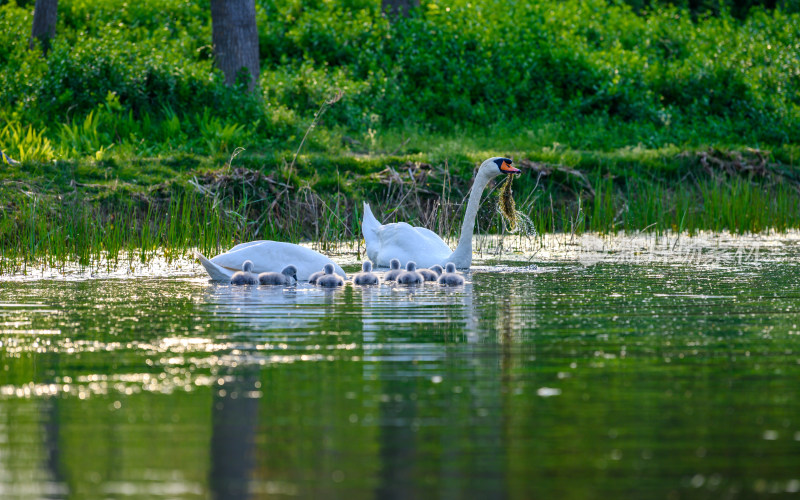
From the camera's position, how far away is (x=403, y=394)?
5.49 meters

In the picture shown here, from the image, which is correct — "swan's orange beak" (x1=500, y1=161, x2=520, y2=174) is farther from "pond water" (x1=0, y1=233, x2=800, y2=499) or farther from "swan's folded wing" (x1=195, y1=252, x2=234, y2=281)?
"swan's folded wing" (x1=195, y1=252, x2=234, y2=281)

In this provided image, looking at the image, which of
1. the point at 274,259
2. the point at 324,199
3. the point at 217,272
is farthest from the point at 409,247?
the point at 324,199

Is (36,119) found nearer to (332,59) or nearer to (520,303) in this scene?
(332,59)

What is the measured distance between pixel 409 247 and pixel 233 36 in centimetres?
1049

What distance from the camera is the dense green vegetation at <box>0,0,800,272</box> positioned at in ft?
53.3

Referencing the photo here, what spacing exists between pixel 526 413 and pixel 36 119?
664 inches

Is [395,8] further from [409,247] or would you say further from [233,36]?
[409,247]

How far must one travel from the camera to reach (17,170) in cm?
1600

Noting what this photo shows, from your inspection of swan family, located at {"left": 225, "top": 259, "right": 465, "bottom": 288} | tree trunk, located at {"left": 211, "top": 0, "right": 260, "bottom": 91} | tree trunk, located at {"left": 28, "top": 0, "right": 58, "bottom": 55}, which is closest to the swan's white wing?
swan family, located at {"left": 225, "top": 259, "right": 465, "bottom": 288}

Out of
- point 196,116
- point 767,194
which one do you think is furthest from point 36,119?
point 767,194

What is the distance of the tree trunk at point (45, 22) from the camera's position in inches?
912

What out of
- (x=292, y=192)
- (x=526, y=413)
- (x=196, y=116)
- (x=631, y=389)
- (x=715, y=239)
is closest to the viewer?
(x=526, y=413)

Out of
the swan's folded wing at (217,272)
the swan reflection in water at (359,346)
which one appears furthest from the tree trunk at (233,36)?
the swan reflection in water at (359,346)

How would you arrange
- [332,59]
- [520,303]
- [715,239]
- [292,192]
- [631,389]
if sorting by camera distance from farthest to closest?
[332,59] → [292,192] → [715,239] → [520,303] → [631,389]
